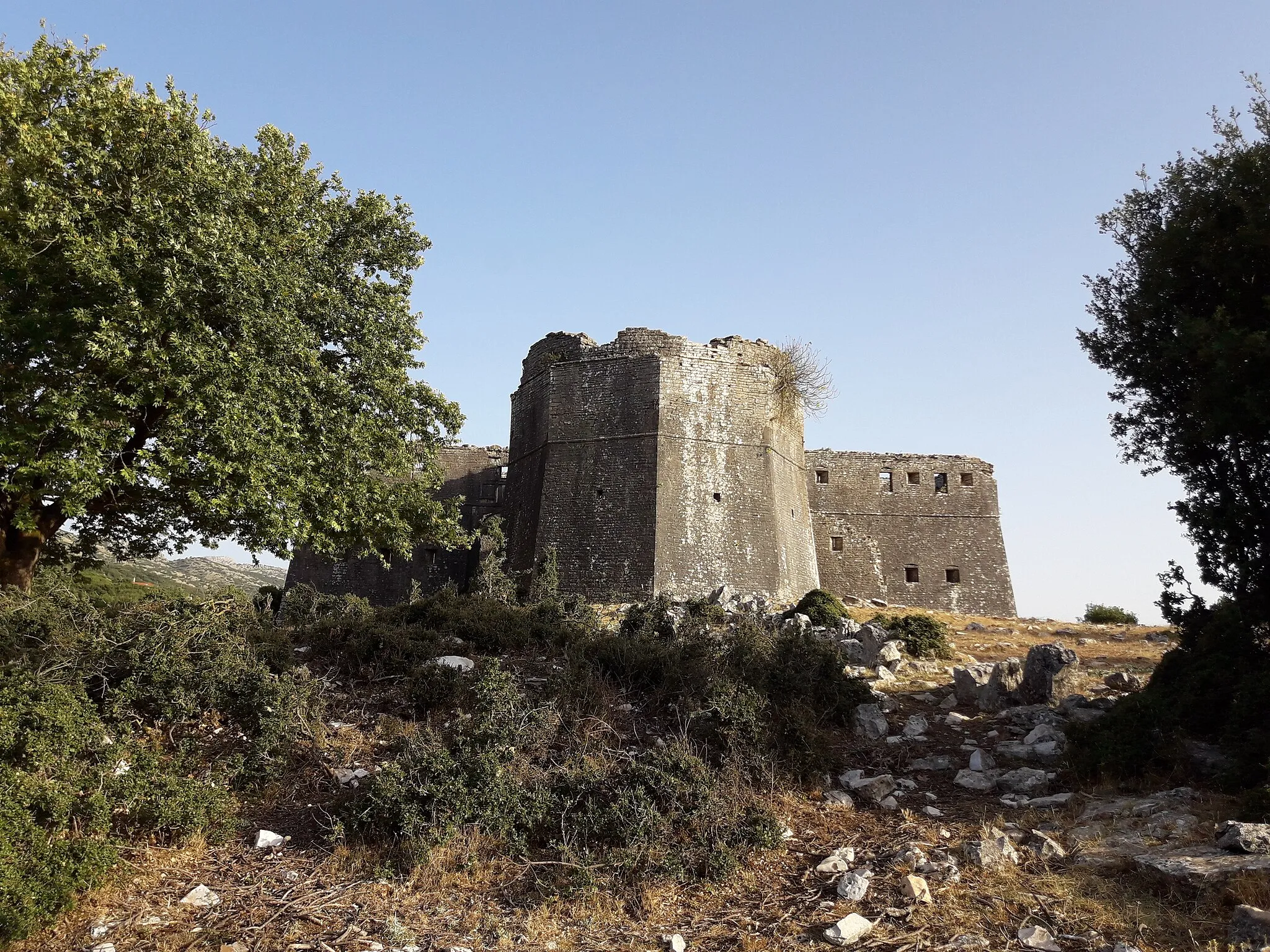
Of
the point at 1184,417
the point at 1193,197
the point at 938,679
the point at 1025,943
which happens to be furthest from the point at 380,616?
the point at 1193,197

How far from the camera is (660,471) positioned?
24.1 meters

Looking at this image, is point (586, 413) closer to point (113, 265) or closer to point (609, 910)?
point (113, 265)

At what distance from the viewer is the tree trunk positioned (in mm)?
11477

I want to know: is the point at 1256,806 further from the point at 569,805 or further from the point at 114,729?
the point at 114,729

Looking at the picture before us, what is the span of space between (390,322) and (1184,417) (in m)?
11.1

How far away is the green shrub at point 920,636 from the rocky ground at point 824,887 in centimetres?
696

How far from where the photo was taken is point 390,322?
43.2 feet

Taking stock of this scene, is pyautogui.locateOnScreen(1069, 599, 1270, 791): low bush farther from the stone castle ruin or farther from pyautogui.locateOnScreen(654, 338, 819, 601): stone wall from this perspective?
pyautogui.locateOnScreen(654, 338, 819, 601): stone wall

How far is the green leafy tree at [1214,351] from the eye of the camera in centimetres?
810

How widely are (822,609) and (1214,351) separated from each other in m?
12.5

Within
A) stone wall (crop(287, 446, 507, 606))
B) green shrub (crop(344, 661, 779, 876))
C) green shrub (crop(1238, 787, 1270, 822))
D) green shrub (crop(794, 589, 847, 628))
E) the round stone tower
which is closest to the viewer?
green shrub (crop(1238, 787, 1270, 822))

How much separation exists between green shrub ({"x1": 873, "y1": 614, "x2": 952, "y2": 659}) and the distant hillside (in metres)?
19.8

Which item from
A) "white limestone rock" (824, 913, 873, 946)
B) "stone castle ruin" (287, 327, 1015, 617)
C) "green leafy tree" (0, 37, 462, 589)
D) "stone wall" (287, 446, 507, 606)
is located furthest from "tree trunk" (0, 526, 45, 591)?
"stone wall" (287, 446, 507, 606)

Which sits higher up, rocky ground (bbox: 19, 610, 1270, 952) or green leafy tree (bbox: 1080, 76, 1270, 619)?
green leafy tree (bbox: 1080, 76, 1270, 619)
